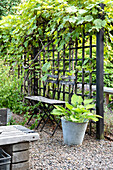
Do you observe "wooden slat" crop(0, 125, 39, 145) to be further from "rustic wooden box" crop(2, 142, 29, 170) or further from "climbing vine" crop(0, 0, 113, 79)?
"climbing vine" crop(0, 0, 113, 79)

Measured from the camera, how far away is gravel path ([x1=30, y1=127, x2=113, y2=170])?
101 inches

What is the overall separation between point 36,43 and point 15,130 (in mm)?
2880

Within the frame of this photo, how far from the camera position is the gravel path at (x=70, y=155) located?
256 centimetres

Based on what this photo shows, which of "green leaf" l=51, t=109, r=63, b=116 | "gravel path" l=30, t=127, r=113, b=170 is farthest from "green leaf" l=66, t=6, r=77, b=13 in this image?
"gravel path" l=30, t=127, r=113, b=170

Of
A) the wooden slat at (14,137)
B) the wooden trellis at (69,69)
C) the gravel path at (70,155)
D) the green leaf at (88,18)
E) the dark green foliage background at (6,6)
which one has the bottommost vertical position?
the gravel path at (70,155)

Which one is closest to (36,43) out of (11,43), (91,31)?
(11,43)

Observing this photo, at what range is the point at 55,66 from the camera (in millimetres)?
4488

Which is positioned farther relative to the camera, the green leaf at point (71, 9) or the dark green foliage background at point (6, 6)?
the dark green foliage background at point (6, 6)

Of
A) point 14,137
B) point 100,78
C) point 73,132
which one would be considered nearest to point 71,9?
point 100,78

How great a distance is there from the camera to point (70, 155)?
288 centimetres

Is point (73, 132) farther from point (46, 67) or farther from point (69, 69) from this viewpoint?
point (46, 67)

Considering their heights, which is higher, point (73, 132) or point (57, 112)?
point (57, 112)

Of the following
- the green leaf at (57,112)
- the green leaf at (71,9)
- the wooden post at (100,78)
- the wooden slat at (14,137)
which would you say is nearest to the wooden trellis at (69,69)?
the wooden post at (100,78)

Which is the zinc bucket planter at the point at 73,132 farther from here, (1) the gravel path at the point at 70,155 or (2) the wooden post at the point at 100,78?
(2) the wooden post at the point at 100,78
